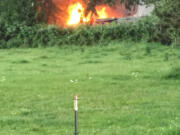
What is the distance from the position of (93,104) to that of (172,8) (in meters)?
3.84

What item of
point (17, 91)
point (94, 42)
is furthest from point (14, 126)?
point (94, 42)

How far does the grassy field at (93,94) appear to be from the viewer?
9.26 metres

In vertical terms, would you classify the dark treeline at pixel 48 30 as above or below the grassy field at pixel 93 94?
above

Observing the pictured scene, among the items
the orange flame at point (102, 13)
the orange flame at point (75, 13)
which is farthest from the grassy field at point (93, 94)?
the orange flame at point (102, 13)

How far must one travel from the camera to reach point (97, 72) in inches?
685

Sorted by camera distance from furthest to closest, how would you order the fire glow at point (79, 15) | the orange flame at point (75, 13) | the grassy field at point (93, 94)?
the orange flame at point (75, 13) < the fire glow at point (79, 15) < the grassy field at point (93, 94)

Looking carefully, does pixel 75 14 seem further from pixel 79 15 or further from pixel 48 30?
pixel 48 30

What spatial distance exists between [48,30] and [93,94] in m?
18.5

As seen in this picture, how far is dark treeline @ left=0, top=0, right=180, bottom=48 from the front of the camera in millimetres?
28812

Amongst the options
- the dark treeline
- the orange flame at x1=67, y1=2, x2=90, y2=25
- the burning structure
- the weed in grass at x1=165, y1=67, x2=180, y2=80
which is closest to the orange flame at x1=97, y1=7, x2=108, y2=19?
the burning structure

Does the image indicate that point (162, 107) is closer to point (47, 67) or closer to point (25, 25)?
point (47, 67)

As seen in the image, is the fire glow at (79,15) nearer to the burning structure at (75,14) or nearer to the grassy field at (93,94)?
the burning structure at (75,14)

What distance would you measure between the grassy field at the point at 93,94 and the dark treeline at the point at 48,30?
18.6 ft

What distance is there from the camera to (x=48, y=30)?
1219 inches
